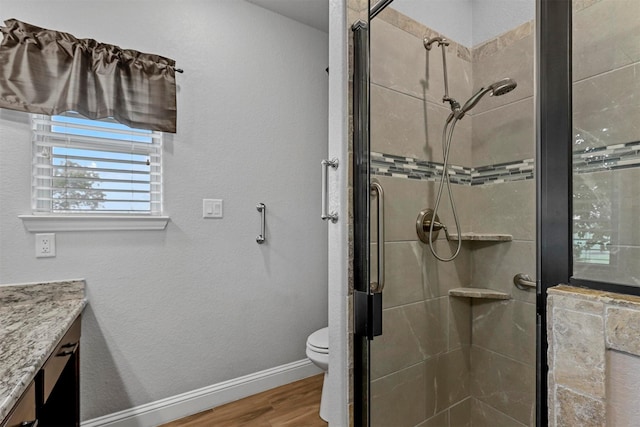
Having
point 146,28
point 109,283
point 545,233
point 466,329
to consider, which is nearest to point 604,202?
point 545,233

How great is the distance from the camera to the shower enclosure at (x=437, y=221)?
134 centimetres

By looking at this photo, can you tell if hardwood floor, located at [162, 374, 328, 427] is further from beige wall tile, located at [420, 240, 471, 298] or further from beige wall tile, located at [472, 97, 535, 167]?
beige wall tile, located at [472, 97, 535, 167]

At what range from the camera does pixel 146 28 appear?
190 cm

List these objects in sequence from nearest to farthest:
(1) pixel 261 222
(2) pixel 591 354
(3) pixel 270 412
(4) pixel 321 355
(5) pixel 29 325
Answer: (2) pixel 591 354 < (5) pixel 29 325 < (4) pixel 321 355 < (3) pixel 270 412 < (1) pixel 261 222

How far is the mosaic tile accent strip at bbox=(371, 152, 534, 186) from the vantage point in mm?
1393

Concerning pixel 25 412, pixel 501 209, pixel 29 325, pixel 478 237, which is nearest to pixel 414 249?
pixel 478 237

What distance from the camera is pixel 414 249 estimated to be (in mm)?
1495

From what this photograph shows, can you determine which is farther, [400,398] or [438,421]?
[438,421]

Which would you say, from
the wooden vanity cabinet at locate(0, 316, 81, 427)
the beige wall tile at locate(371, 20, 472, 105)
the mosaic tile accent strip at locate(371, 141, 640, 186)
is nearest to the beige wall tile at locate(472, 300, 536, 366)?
the mosaic tile accent strip at locate(371, 141, 640, 186)

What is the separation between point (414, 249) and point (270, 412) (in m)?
1.42

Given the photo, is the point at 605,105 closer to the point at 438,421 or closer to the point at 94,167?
the point at 438,421

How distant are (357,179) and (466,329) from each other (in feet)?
3.25

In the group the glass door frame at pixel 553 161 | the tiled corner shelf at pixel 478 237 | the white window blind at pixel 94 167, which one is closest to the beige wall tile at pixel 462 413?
the tiled corner shelf at pixel 478 237

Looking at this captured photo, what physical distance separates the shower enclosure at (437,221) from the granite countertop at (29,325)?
3.48 ft
